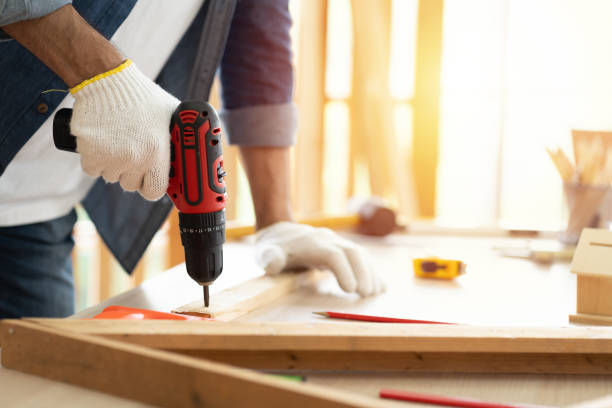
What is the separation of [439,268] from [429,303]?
0.60 ft

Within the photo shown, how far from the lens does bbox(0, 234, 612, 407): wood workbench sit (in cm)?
58

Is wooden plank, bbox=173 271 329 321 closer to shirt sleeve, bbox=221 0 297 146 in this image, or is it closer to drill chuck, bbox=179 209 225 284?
drill chuck, bbox=179 209 225 284

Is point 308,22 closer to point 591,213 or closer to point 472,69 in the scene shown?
point 472,69

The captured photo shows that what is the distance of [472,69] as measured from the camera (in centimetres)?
404

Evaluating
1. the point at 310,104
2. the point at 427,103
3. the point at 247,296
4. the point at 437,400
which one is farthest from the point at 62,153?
the point at 427,103

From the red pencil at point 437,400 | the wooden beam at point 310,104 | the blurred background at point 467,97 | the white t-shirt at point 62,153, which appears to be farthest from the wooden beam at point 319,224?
the blurred background at point 467,97

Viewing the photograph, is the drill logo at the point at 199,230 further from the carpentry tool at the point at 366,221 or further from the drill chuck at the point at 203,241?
the carpentry tool at the point at 366,221

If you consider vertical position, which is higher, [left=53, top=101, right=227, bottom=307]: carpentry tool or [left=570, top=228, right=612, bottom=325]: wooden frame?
[left=53, top=101, right=227, bottom=307]: carpentry tool

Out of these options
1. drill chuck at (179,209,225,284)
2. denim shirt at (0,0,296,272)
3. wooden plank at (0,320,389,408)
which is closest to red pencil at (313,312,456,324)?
drill chuck at (179,209,225,284)

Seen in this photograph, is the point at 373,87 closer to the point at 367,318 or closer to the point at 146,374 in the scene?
the point at 367,318

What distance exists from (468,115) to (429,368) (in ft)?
12.0

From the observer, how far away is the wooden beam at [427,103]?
4.08 meters

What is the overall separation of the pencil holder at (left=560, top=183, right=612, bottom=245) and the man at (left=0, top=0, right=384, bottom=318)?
1.87 feet

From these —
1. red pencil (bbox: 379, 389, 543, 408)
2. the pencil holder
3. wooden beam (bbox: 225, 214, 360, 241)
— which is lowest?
red pencil (bbox: 379, 389, 543, 408)
